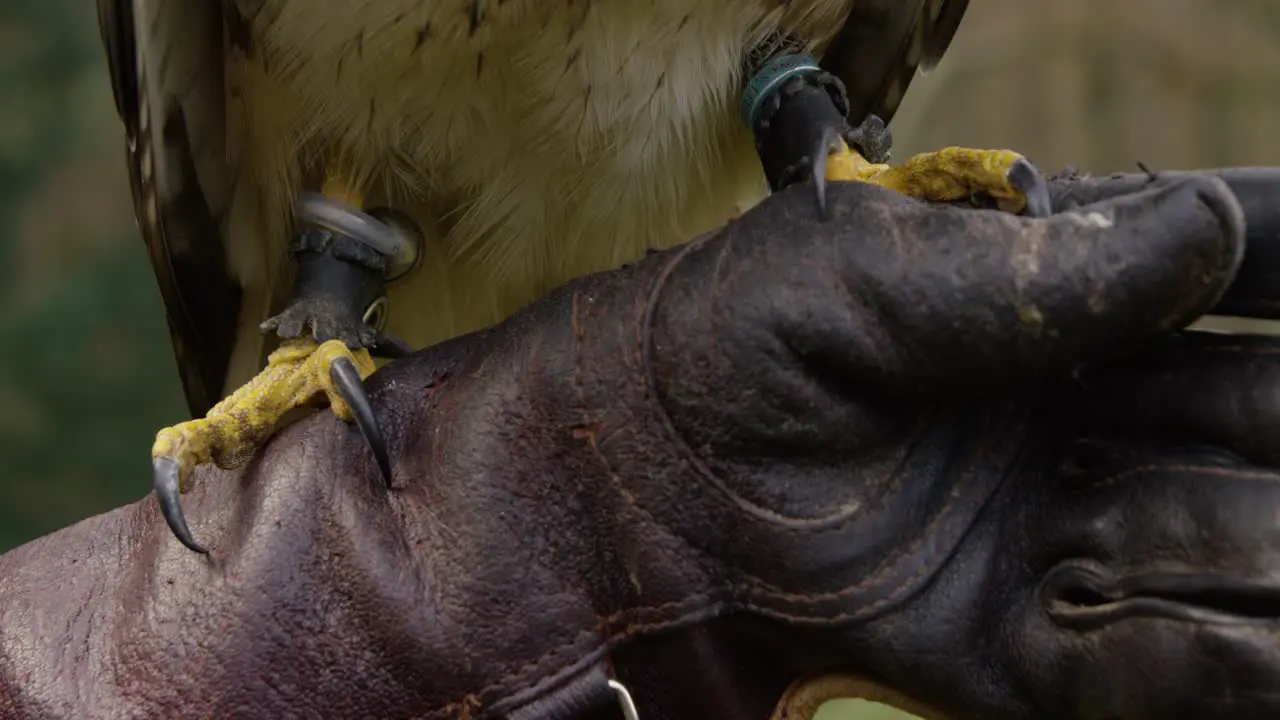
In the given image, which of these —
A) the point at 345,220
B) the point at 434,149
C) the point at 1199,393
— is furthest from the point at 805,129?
the point at 1199,393

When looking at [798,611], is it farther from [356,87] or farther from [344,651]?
[356,87]

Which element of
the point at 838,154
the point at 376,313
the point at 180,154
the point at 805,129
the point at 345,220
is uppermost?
the point at 180,154

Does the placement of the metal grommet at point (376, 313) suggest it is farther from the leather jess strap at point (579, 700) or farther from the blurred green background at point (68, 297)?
the blurred green background at point (68, 297)

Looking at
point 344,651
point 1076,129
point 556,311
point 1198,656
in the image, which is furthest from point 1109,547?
point 1076,129

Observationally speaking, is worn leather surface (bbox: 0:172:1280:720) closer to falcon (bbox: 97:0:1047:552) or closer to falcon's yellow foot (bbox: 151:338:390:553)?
falcon's yellow foot (bbox: 151:338:390:553)

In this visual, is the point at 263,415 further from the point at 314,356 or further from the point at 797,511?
the point at 797,511

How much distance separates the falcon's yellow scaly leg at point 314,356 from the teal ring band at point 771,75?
65cm

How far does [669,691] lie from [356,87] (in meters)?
1.05

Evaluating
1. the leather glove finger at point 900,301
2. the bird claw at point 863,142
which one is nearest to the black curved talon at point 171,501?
the leather glove finger at point 900,301

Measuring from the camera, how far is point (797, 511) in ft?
3.46

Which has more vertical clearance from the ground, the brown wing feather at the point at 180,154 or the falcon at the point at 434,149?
the brown wing feather at the point at 180,154

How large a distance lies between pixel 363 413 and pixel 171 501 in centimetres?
24

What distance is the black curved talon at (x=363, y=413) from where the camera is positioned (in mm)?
1226

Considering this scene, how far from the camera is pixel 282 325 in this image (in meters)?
1.69
